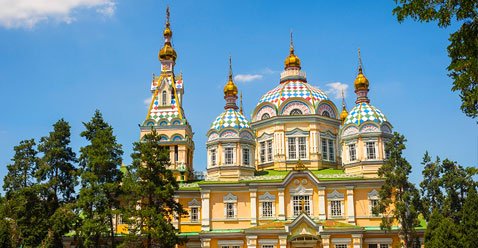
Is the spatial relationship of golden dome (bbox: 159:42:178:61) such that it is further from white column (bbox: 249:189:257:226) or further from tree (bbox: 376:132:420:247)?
tree (bbox: 376:132:420:247)

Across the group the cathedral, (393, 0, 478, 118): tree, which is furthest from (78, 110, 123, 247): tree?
(393, 0, 478, 118): tree

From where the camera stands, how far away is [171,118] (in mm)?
47719

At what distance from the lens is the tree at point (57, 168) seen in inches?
1538

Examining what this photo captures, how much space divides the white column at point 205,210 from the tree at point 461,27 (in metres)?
27.4

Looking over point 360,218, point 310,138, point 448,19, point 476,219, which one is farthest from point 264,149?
point 448,19

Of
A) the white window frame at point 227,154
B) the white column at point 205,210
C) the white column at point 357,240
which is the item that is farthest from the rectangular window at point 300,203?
the white column at point 205,210

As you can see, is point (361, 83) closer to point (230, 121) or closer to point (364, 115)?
point (364, 115)

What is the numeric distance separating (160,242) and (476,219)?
18786 millimetres

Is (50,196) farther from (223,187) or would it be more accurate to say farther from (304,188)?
(304,188)

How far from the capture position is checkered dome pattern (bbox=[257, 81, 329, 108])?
47312 mm

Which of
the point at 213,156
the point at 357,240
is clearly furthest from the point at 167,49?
the point at 357,240

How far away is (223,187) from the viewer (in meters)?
41.6

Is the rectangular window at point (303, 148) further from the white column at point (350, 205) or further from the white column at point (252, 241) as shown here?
the white column at point (252, 241)

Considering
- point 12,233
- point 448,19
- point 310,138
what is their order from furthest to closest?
1. point 310,138
2. point 12,233
3. point 448,19
